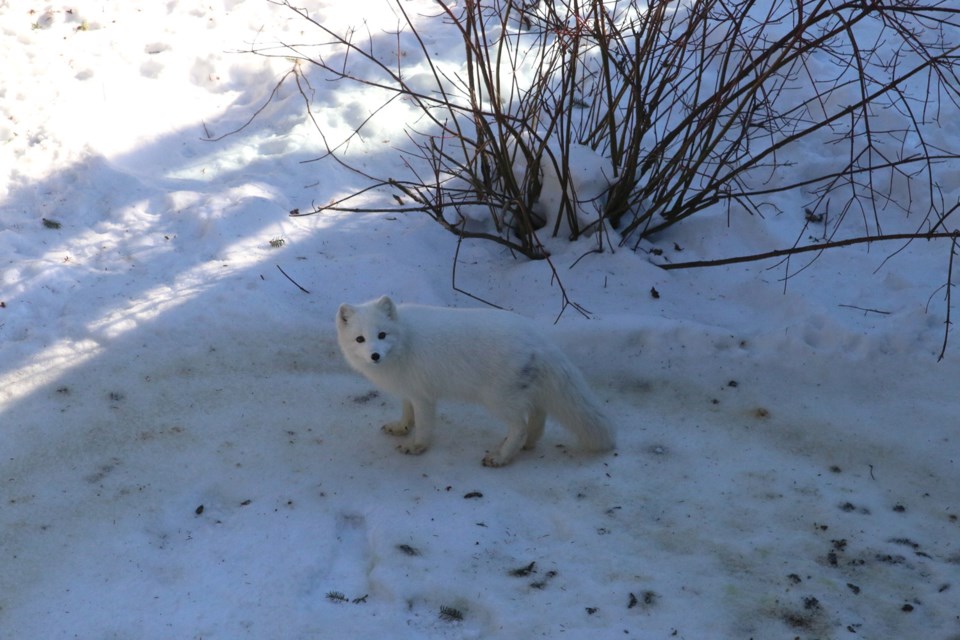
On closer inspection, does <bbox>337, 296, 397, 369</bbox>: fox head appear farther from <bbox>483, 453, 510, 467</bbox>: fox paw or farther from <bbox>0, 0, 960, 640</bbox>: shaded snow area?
<bbox>483, 453, 510, 467</bbox>: fox paw

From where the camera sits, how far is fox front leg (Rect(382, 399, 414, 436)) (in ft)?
14.4

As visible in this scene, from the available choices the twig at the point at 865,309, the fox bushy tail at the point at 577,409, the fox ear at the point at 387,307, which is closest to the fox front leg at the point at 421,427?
the fox ear at the point at 387,307

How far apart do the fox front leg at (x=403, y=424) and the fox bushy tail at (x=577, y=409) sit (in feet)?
2.45

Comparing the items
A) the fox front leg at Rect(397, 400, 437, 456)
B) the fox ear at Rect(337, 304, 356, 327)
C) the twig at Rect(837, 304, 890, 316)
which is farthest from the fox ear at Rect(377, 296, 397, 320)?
the twig at Rect(837, 304, 890, 316)

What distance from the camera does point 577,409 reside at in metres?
4.10

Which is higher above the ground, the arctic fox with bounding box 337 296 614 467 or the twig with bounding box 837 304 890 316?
the twig with bounding box 837 304 890 316

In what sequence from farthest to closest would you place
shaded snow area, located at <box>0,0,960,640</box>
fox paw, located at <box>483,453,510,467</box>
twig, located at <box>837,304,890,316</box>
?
1. twig, located at <box>837,304,890,316</box>
2. fox paw, located at <box>483,453,510,467</box>
3. shaded snow area, located at <box>0,0,960,640</box>

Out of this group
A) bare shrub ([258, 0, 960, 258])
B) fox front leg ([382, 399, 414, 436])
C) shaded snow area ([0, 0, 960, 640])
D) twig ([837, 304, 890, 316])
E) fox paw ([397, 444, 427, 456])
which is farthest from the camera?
twig ([837, 304, 890, 316])

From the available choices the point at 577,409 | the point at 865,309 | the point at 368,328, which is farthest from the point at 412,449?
the point at 865,309

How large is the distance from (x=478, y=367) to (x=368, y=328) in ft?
1.82

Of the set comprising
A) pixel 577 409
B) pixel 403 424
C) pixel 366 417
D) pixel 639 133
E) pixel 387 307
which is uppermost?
pixel 639 133

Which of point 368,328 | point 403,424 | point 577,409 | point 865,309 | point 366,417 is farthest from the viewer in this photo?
point 865,309

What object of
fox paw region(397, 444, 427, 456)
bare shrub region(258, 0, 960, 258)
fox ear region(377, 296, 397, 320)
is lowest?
fox paw region(397, 444, 427, 456)

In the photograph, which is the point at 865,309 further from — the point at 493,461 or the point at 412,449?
the point at 412,449
